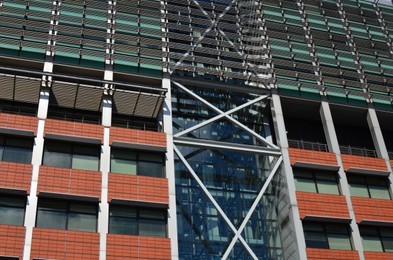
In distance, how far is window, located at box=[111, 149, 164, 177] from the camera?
41438 mm

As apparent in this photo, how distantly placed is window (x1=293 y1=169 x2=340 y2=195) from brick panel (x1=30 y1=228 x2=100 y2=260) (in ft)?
54.6

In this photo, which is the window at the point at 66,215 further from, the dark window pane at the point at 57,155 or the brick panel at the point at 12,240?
the dark window pane at the point at 57,155

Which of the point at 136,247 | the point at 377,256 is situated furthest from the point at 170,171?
the point at 377,256

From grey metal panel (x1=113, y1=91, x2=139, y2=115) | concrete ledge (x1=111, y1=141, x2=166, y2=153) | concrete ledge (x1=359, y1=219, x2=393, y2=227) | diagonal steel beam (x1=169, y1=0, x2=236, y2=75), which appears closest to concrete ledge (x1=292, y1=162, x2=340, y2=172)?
concrete ledge (x1=359, y1=219, x2=393, y2=227)

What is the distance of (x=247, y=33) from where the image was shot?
54406 millimetres

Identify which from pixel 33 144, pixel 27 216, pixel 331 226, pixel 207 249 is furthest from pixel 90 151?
pixel 331 226

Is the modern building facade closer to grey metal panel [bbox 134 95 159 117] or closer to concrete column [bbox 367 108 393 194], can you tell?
concrete column [bbox 367 108 393 194]

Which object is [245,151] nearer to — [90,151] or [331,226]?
[331,226]

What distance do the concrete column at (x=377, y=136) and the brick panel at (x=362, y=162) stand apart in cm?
70

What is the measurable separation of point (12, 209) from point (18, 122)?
619 centimetres

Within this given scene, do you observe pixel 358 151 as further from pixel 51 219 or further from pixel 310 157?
pixel 51 219

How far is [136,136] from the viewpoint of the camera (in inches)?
1661

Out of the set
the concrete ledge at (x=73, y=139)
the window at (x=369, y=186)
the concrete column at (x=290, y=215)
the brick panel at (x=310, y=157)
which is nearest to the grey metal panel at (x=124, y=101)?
the concrete ledge at (x=73, y=139)

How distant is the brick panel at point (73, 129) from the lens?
40.5 m
